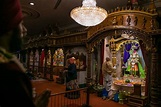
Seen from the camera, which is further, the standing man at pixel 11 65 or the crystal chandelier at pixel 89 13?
the crystal chandelier at pixel 89 13

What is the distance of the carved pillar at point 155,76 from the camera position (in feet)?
15.2

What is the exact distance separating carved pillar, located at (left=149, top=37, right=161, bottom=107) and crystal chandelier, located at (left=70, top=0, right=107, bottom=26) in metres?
2.04

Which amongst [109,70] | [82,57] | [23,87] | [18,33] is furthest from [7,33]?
[82,57]

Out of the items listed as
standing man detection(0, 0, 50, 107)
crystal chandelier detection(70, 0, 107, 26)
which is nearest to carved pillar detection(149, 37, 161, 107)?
crystal chandelier detection(70, 0, 107, 26)

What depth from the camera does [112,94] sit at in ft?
21.4

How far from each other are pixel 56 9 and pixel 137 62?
489 centimetres

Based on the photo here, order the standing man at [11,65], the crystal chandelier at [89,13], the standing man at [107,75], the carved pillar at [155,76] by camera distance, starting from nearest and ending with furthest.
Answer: the standing man at [11,65] < the crystal chandelier at [89,13] < the carved pillar at [155,76] < the standing man at [107,75]

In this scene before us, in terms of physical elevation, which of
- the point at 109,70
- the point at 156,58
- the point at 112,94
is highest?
the point at 156,58

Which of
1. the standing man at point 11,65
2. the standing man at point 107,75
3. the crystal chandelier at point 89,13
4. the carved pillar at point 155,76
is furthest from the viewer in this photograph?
the standing man at point 107,75

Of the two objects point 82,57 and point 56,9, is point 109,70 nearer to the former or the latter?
point 82,57

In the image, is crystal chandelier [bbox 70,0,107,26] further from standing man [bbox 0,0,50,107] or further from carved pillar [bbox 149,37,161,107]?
standing man [bbox 0,0,50,107]

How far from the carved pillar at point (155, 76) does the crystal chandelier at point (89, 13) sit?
6.69 feet

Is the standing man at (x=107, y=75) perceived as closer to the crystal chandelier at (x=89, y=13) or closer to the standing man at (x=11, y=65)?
the crystal chandelier at (x=89, y=13)

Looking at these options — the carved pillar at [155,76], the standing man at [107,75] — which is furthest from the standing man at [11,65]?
the standing man at [107,75]
